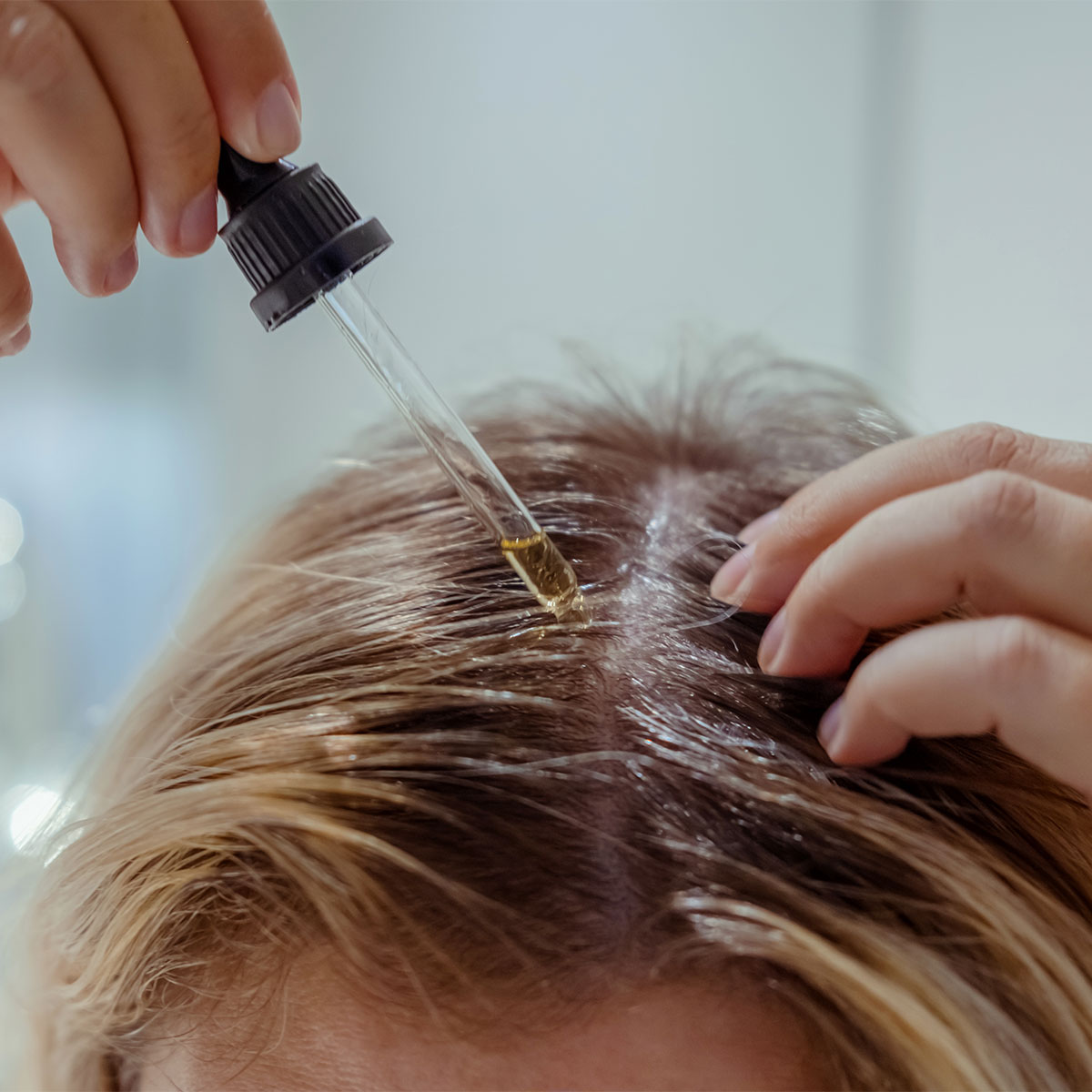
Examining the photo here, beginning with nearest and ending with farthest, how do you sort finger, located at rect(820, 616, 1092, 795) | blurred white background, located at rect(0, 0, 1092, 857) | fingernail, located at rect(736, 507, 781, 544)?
finger, located at rect(820, 616, 1092, 795) → fingernail, located at rect(736, 507, 781, 544) → blurred white background, located at rect(0, 0, 1092, 857)

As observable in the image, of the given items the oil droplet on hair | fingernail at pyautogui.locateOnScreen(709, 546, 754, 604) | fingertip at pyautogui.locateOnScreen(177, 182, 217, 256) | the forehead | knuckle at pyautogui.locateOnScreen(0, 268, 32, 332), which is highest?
knuckle at pyautogui.locateOnScreen(0, 268, 32, 332)

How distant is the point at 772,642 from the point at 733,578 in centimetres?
5

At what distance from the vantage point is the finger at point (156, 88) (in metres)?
0.41

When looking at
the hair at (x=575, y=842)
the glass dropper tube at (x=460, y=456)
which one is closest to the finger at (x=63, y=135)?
the glass dropper tube at (x=460, y=456)

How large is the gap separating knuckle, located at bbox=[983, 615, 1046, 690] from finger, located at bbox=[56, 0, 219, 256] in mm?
405

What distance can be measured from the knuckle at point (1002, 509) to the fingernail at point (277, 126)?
1.11 ft

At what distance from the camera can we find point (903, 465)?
1.40 feet

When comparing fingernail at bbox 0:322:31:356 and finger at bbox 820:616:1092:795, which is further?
fingernail at bbox 0:322:31:356

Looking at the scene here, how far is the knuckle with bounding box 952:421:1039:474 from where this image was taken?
42 centimetres

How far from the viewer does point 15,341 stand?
1.69 ft

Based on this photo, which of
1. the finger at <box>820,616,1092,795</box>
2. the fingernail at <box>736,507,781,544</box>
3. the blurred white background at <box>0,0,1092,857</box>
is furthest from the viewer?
the blurred white background at <box>0,0,1092,857</box>

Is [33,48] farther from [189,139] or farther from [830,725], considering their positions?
[830,725]

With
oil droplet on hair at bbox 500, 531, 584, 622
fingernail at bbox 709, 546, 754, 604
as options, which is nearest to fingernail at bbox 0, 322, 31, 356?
oil droplet on hair at bbox 500, 531, 584, 622

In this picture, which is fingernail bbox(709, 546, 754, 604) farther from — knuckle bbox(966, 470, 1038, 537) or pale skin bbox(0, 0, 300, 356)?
pale skin bbox(0, 0, 300, 356)
